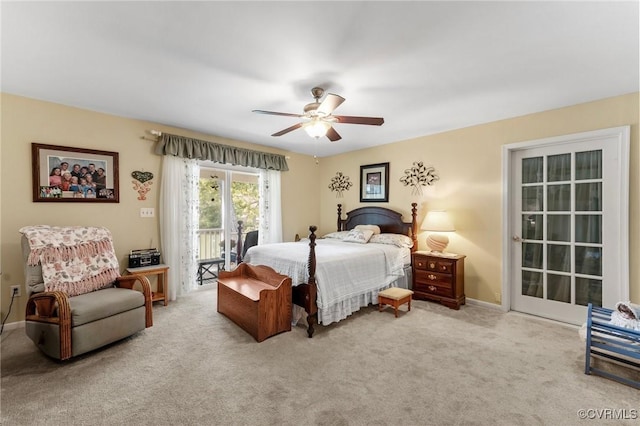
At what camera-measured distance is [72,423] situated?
5.47ft

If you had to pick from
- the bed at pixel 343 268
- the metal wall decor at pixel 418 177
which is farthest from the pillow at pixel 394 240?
the metal wall decor at pixel 418 177

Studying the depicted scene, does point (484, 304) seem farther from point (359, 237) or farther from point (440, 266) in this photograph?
point (359, 237)

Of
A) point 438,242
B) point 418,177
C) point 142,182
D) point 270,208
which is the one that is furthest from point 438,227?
point 142,182

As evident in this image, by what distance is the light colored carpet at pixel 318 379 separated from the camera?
1755 mm

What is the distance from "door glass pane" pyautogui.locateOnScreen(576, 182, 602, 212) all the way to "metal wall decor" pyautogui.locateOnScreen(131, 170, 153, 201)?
5.37m

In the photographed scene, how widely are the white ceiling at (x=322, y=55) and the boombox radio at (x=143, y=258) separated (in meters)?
1.80

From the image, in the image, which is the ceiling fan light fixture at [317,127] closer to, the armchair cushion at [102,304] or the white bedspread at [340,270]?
the white bedspread at [340,270]

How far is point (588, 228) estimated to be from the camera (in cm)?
308

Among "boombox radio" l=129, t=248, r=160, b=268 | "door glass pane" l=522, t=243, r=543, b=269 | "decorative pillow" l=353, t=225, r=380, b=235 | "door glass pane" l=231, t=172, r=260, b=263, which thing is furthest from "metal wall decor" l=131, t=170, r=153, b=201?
"door glass pane" l=522, t=243, r=543, b=269

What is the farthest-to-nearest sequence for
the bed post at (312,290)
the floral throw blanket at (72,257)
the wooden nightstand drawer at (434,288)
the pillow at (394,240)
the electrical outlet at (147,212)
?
the pillow at (394,240) → the electrical outlet at (147,212) → the wooden nightstand drawer at (434,288) → the bed post at (312,290) → the floral throw blanket at (72,257)

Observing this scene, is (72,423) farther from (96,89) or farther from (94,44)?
(96,89)

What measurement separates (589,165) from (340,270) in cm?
300

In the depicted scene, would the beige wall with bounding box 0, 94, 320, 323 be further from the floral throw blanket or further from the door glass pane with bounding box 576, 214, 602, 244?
the door glass pane with bounding box 576, 214, 602, 244

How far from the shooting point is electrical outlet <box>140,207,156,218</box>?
3.81 meters
